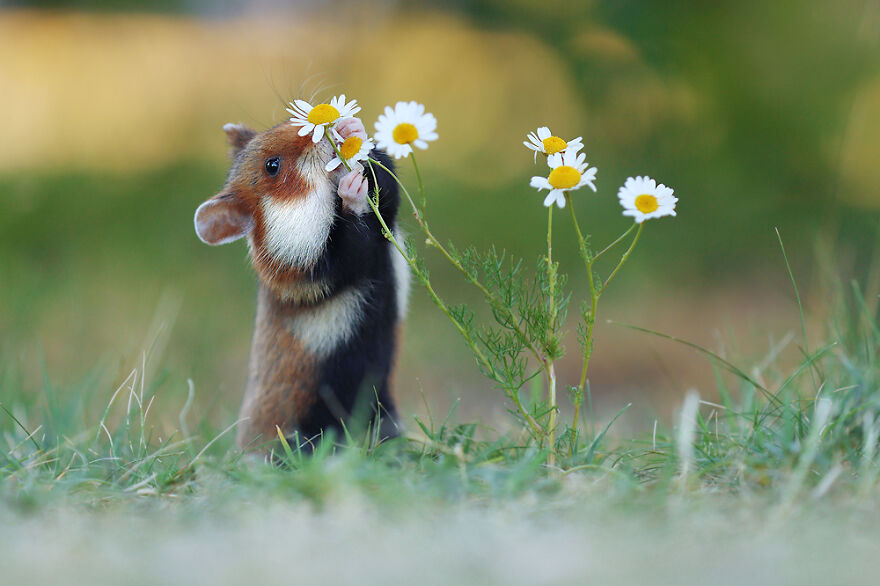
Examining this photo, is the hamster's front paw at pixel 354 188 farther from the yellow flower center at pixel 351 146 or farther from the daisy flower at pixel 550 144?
the daisy flower at pixel 550 144

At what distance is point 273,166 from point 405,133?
3.15ft

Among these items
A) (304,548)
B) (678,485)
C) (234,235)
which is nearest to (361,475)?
(304,548)

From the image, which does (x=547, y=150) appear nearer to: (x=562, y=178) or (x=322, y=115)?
(x=562, y=178)

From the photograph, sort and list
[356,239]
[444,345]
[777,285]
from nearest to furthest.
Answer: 1. [356,239]
2. [444,345]
3. [777,285]

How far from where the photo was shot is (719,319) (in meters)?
6.93

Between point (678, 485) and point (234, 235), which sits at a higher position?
point (234, 235)

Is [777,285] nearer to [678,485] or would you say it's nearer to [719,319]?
[719,319]

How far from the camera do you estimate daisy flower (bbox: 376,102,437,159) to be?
2.68 metres

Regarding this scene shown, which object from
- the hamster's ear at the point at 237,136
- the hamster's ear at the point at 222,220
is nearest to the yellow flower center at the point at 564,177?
the hamster's ear at the point at 222,220

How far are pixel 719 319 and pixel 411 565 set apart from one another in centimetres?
553

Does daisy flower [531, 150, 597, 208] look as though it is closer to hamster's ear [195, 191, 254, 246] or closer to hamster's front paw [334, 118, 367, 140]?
hamster's front paw [334, 118, 367, 140]

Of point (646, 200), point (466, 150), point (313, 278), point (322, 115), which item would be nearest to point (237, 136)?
point (313, 278)

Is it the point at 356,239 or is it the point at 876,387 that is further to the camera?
the point at 356,239

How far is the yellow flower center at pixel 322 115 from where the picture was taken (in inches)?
110
